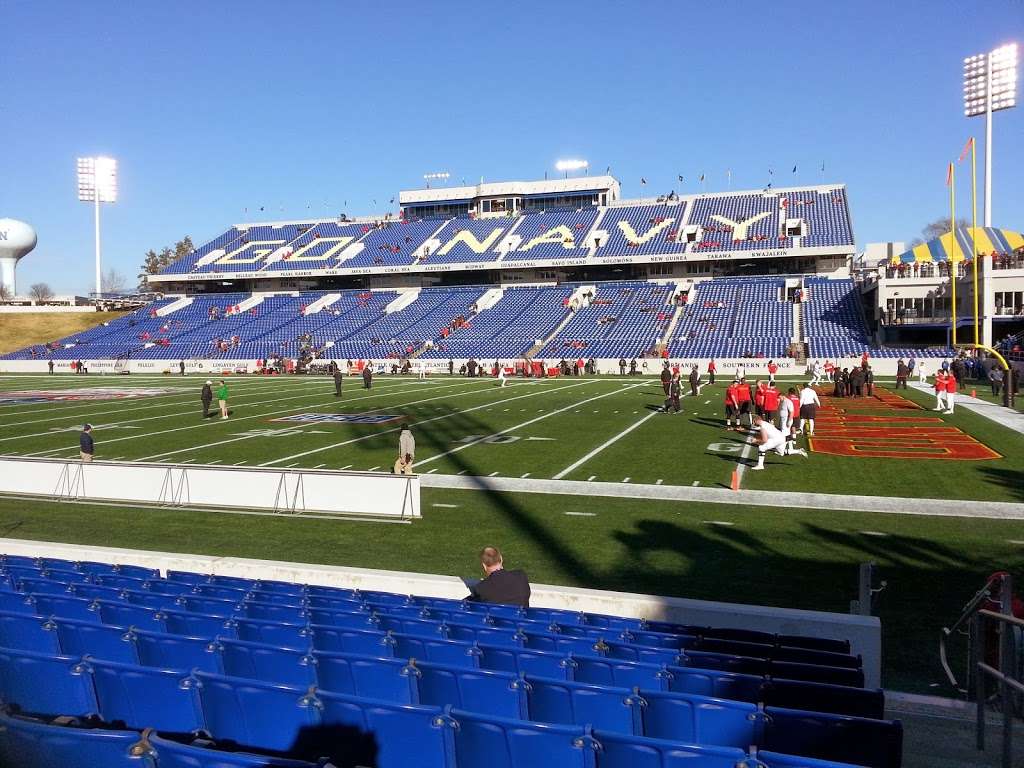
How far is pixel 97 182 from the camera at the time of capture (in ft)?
261

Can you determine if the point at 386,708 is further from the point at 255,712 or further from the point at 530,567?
the point at 530,567

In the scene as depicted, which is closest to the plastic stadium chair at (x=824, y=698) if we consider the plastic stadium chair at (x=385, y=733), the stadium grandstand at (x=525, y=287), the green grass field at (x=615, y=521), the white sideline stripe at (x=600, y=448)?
the plastic stadium chair at (x=385, y=733)

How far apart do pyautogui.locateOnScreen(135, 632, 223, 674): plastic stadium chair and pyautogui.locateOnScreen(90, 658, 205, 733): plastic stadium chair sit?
55 centimetres

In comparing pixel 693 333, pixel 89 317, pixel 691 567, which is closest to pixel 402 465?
pixel 691 567

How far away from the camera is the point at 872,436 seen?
20.2 meters

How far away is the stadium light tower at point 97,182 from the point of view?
79.6 m

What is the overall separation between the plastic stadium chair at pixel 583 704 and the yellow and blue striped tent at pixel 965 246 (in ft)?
145

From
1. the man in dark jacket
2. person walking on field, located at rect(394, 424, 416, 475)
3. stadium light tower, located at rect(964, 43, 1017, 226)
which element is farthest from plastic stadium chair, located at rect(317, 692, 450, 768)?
stadium light tower, located at rect(964, 43, 1017, 226)

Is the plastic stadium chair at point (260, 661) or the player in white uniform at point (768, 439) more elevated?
the plastic stadium chair at point (260, 661)

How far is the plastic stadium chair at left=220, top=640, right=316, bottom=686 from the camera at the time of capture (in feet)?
13.1

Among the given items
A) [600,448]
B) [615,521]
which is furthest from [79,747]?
[600,448]

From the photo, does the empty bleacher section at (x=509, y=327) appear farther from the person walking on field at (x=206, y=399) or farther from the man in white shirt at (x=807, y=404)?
the man in white shirt at (x=807, y=404)

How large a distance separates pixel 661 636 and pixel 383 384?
118ft

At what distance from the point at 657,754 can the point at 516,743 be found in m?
0.51
